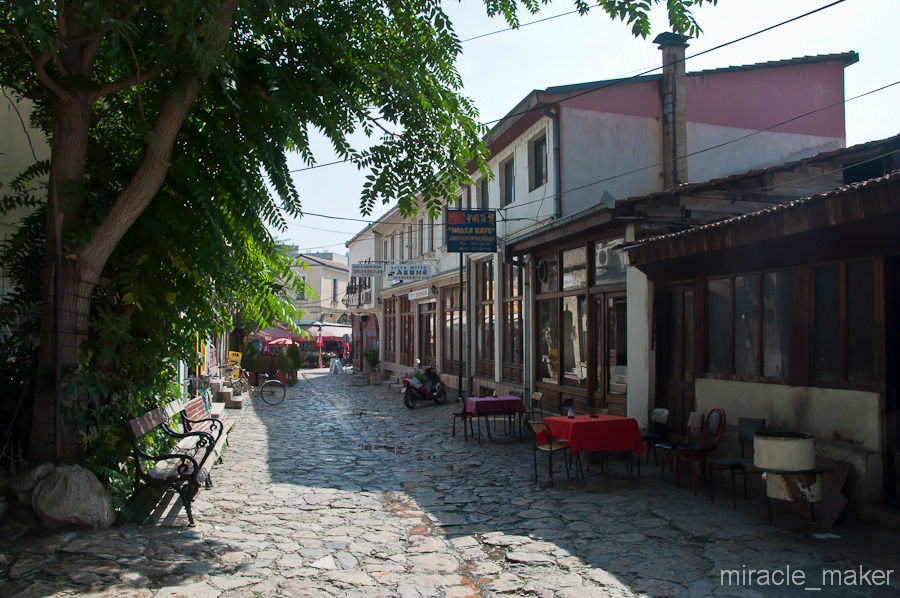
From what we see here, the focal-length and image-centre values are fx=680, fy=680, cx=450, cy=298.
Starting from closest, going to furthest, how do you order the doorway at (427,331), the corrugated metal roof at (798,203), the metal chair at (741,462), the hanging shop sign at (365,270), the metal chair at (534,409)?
the corrugated metal roof at (798,203)
the metal chair at (741,462)
the metal chair at (534,409)
the hanging shop sign at (365,270)
the doorway at (427,331)

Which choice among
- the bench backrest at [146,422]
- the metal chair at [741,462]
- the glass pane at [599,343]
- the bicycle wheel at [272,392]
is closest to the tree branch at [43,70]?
the bench backrest at [146,422]

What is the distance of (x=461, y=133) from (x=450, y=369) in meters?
13.9

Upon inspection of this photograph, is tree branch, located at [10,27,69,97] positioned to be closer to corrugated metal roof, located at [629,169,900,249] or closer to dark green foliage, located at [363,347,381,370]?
corrugated metal roof, located at [629,169,900,249]

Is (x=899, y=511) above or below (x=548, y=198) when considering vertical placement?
below

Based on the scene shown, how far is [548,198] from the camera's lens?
1396 centimetres

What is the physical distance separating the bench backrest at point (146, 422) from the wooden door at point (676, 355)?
21.8 feet

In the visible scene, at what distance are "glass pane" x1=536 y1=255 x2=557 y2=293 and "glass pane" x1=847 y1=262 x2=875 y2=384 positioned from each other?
7.36 m

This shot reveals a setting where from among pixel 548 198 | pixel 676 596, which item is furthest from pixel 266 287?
pixel 548 198

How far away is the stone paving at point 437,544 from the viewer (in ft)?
15.6

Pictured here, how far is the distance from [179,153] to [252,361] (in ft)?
62.9

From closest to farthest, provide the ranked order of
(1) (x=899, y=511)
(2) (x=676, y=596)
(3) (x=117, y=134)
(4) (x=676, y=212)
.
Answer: (2) (x=676, y=596) → (1) (x=899, y=511) → (3) (x=117, y=134) → (4) (x=676, y=212)

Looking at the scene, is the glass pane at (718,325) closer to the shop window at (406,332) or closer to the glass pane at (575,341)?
the glass pane at (575,341)

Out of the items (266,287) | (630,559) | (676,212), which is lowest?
(630,559)

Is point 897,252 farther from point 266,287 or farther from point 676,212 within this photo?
point 266,287
